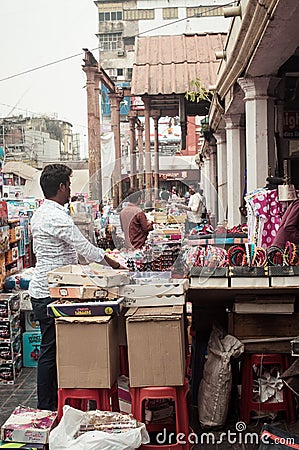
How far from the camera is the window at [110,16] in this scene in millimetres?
40969

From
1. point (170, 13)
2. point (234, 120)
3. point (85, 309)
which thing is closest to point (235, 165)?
point (234, 120)

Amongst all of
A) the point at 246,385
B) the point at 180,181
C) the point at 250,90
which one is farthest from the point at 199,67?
the point at 246,385

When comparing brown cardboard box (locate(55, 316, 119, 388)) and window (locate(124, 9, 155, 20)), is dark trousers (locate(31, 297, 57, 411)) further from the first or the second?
window (locate(124, 9, 155, 20))

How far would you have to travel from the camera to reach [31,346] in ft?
18.0

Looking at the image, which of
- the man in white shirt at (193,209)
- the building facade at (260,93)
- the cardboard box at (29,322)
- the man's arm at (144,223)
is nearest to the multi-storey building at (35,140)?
the building facade at (260,93)

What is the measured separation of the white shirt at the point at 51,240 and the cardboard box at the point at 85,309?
505 mm

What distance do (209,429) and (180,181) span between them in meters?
1.58

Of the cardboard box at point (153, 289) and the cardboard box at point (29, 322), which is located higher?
the cardboard box at point (153, 289)

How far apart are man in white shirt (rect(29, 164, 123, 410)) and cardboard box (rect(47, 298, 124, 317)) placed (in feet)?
1.95

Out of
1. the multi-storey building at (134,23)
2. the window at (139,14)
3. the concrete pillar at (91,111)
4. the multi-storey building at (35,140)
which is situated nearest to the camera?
the concrete pillar at (91,111)

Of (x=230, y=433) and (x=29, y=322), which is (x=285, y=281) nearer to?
(x=230, y=433)

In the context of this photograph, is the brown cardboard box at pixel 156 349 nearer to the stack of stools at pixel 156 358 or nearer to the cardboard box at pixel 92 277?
the stack of stools at pixel 156 358

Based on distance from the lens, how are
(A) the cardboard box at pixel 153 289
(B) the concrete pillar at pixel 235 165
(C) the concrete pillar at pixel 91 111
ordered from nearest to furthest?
1. (A) the cardboard box at pixel 153 289
2. (B) the concrete pillar at pixel 235 165
3. (C) the concrete pillar at pixel 91 111

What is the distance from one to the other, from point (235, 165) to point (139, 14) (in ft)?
91.6
